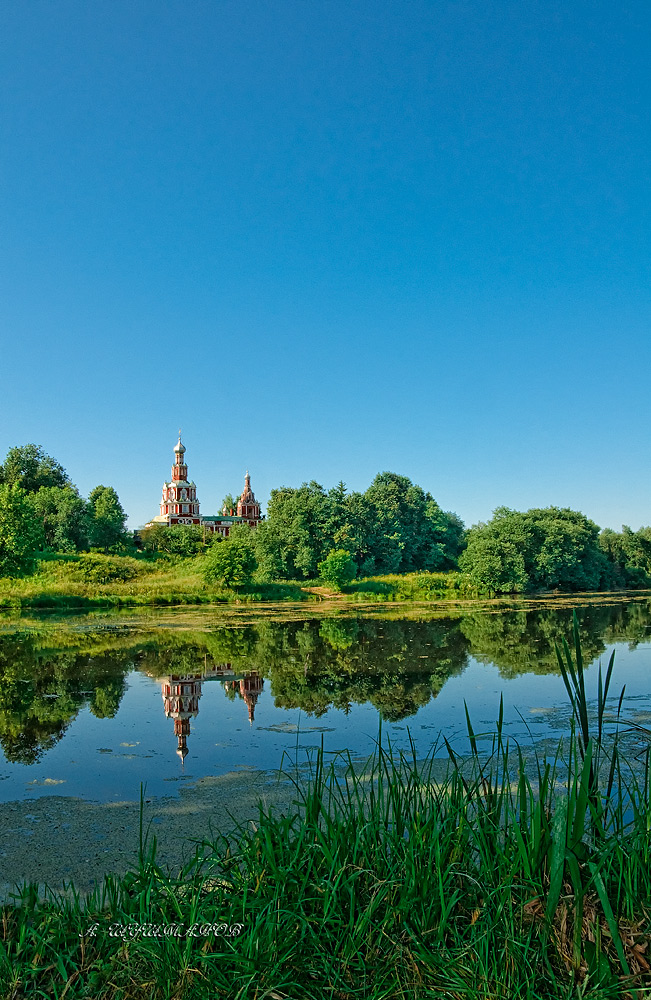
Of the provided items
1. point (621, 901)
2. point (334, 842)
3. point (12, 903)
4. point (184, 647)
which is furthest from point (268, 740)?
point (184, 647)

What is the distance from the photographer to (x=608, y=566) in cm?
4406

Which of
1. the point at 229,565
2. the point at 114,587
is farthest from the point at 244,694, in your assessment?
the point at 114,587

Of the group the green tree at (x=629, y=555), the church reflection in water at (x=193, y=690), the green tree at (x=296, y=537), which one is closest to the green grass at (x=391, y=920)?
the church reflection in water at (x=193, y=690)

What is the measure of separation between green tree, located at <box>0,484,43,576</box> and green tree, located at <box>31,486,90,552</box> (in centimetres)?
2424

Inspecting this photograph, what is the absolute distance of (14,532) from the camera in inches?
952

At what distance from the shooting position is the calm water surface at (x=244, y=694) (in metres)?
6.50

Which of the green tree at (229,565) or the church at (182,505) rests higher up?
the church at (182,505)

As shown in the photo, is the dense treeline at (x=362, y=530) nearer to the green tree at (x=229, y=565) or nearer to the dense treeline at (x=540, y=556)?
the green tree at (x=229, y=565)

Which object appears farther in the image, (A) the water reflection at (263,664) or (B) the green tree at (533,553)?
(B) the green tree at (533,553)

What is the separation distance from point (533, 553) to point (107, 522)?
34213 millimetres

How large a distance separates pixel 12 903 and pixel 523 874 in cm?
258

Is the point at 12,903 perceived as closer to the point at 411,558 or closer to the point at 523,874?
the point at 523,874

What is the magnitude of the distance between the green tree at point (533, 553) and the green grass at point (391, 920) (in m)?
32.5

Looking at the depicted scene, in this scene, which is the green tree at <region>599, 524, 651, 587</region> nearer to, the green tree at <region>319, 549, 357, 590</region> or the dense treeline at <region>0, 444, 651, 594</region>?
the dense treeline at <region>0, 444, 651, 594</region>
